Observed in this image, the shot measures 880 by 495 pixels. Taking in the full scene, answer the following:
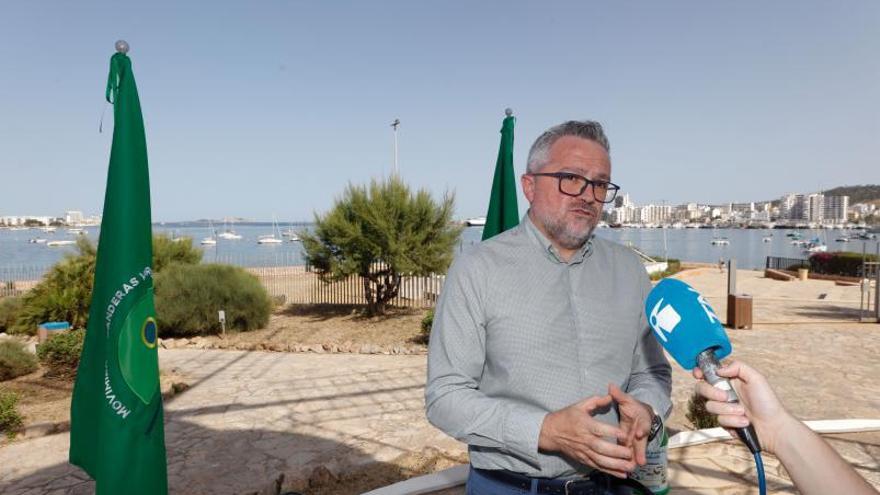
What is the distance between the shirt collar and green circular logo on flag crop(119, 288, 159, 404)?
202 centimetres

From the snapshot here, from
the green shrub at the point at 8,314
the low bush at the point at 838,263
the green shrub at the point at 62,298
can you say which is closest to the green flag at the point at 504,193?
the green shrub at the point at 62,298

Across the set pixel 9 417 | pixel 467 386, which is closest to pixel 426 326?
pixel 9 417

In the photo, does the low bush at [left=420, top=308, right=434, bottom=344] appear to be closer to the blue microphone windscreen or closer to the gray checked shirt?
the gray checked shirt

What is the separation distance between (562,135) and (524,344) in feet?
2.38

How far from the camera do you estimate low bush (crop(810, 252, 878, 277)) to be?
2338cm

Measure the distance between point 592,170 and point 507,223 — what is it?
→ 2.76 m

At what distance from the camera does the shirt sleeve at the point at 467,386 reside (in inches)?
53.9

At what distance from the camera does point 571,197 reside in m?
1.68

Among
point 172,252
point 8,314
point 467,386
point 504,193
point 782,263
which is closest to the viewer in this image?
point 467,386

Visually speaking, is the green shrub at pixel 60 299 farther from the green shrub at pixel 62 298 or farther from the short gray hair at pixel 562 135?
the short gray hair at pixel 562 135

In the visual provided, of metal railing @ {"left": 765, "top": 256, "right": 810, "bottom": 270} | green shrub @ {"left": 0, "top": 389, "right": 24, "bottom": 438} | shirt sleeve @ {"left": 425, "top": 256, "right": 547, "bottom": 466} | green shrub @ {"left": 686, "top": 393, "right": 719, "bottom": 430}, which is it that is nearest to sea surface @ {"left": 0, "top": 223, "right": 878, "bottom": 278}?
shirt sleeve @ {"left": 425, "top": 256, "right": 547, "bottom": 466}

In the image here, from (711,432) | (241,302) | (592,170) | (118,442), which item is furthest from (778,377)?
(241,302)

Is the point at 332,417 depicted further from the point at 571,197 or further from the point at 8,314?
the point at 8,314

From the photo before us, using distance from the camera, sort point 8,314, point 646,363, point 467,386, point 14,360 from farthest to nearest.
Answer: point 8,314 → point 14,360 → point 646,363 → point 467,386
